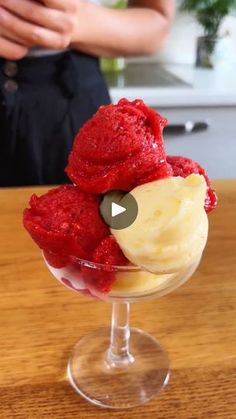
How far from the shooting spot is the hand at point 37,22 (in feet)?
2.69

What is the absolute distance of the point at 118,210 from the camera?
0.41 meters

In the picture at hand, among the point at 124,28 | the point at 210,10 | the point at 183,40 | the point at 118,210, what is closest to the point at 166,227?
the point at 118,210

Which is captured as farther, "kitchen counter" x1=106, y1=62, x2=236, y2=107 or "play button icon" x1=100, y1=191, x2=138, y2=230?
"kitchen counter" x1=106, y1=62, x2=236, y2=107

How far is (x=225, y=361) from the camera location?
0.53 metres

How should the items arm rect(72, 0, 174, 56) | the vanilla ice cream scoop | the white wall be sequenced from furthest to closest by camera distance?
the white wall → arm rect(72, 0, 174, 56) → the vanilla ice cream scoop

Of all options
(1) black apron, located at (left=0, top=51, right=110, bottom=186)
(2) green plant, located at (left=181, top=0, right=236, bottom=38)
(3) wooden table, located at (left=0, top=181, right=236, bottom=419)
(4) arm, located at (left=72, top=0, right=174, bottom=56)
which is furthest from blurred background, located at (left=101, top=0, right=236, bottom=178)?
(3) wooden table, located at (left=0, top=181, right=236, bottom=419)

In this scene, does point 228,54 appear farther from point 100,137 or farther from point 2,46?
point 100,137

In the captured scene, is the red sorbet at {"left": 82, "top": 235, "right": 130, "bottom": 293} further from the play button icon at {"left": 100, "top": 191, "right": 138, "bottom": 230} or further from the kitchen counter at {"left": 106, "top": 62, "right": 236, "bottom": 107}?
the kitchen counter at {"left": 106, "top": 62, "right": 236, "bottom": 107}

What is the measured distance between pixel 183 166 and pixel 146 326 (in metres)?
0.19

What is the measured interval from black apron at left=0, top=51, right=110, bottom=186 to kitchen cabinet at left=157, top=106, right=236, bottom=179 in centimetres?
46

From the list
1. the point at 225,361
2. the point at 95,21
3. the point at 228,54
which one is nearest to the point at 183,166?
the point at 225,361

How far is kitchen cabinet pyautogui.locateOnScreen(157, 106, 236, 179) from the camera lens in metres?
1.41

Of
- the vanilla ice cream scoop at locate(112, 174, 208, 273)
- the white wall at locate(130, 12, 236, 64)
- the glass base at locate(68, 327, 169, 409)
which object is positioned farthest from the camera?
the white wall at locate(130, 12, 236, 64)

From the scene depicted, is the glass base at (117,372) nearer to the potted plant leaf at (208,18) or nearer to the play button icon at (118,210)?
the play button icon at (118,210)
